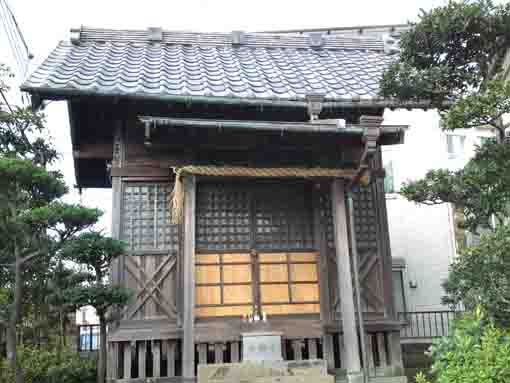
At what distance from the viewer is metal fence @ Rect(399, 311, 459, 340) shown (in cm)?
1609

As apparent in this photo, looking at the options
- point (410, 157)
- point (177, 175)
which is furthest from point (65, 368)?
point (410, 157)

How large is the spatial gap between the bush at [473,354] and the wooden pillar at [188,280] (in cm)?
387

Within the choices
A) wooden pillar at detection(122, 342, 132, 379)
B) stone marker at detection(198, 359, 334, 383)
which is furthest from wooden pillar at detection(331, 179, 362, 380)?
wooden pillar at detection(122, 342, 132, 379)

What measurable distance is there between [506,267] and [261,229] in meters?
4.66

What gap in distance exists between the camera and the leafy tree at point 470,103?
19.1 feet

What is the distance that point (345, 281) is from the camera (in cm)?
854

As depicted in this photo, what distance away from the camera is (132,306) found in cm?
879

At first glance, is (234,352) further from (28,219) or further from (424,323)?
(424,323)

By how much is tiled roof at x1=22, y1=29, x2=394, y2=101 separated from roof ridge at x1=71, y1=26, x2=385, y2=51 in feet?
0.07

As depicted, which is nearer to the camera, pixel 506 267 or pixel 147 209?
pixel 506 267

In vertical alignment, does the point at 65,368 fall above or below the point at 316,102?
below

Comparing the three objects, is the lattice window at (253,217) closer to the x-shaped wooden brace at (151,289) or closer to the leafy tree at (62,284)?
the x-shaped wooden brace at (151,289)

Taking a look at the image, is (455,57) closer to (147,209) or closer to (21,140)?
(147,209)

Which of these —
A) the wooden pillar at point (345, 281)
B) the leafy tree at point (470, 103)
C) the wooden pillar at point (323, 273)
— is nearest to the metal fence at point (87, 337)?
the wooden pillar at point (323, 273)
